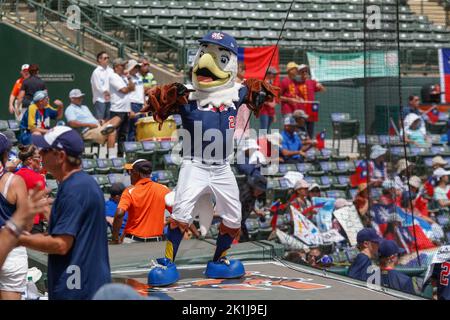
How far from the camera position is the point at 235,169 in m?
11.4

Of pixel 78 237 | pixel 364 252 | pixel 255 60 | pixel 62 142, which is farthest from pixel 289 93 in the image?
pixel 78 237

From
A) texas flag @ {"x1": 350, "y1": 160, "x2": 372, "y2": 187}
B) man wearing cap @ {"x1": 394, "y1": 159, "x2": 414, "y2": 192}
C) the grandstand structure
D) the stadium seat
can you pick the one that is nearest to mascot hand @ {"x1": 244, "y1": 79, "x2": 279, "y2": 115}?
man wearing cap @ {"x1": 394, "y1": 159, "x2": 414, "y2": 192}

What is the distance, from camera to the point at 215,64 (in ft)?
23.8

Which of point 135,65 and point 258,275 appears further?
point 135,65

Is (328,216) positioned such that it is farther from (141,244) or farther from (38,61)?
(38,61)

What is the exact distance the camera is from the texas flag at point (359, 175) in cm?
1286

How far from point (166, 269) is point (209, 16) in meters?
11.2

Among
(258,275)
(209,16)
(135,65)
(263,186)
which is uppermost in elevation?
(209,16)

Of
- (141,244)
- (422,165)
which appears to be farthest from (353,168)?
(141,244)

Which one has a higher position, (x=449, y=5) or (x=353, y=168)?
(x=449, y=5)

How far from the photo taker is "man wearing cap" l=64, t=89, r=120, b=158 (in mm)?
12172

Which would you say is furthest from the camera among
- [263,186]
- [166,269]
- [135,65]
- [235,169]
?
[135,65]

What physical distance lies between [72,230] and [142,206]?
3927mm

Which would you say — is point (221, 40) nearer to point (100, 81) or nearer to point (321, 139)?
point (100, 81)
